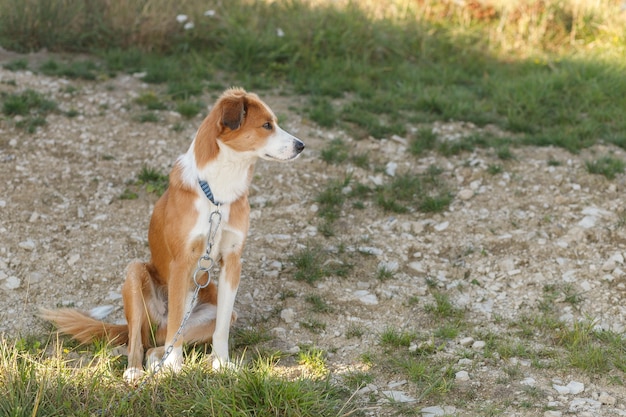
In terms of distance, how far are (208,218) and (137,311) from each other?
2.21ft

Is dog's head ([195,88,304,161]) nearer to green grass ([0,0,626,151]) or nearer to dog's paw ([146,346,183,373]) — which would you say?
dog's paw ([146,346,183,373])

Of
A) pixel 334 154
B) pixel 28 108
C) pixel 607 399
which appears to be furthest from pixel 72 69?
pixel 607 399

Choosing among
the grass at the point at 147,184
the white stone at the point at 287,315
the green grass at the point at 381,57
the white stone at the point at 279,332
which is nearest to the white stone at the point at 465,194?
the green grass at the point at 381,57

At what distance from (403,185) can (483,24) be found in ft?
12.9

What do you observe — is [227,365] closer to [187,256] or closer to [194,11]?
[187,256]

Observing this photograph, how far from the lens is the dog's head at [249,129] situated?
4.14 metres

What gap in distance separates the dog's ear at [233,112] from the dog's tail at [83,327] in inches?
54.9

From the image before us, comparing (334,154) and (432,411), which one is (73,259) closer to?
(334,154)

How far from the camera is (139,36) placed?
861 centimetres

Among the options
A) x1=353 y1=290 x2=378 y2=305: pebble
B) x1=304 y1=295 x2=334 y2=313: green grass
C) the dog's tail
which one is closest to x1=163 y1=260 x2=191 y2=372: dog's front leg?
the dog's tail

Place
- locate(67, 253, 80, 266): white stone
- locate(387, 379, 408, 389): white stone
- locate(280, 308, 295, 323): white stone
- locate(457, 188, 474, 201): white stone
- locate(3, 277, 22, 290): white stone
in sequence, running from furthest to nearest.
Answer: locate(457, 188, 474, 201): white stone, locate(67, 253, 80, 266): white stone, locate(3, 277, 22, 290): white stone, locate(280, 308, 295, 323): white stone, locate(387, 379, 408, 389): white stone

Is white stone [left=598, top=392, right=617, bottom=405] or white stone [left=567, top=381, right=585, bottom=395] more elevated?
white stone [left=598, top=392, right=617, bottom=405]

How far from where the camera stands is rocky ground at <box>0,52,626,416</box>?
4.50 meters

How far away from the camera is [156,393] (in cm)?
386
